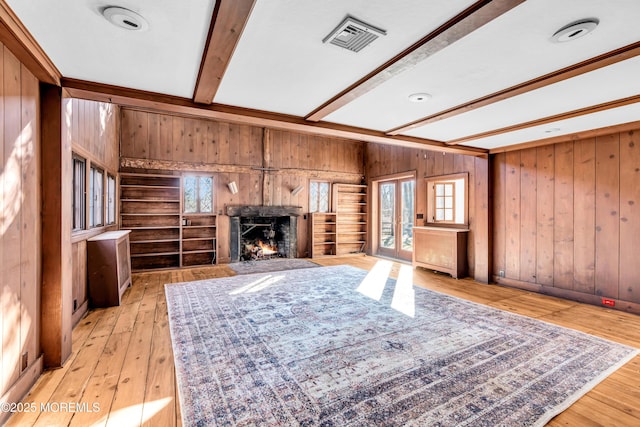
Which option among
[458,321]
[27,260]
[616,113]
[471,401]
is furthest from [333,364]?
[616,113]

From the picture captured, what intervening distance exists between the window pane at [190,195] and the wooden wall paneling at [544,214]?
6.37 metres

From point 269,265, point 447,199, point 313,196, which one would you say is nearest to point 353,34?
point 447,199

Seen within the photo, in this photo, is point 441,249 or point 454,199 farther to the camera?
point 454,199

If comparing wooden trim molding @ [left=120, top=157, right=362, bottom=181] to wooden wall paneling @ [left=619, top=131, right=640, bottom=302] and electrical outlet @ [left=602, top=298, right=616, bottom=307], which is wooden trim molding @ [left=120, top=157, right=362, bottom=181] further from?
electrical outlet @ [left=602, top=298, right=616, bottom=307]

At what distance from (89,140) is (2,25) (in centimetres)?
264

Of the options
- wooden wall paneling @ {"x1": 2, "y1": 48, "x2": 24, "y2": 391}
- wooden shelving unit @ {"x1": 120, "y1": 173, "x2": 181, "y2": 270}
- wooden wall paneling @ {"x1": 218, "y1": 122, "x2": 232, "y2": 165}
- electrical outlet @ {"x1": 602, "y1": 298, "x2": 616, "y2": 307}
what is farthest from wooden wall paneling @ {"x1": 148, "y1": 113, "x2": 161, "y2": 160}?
electrical outlet @ {"x1": 602, "y1": 298, "x2": 616, "y2": 307}

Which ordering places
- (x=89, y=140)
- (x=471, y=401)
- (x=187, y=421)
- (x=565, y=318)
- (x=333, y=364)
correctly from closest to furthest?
(x=187, y=421), (x=471, y=401), (x=333, y=364), (x=565, y=318), (x=89, y=140)

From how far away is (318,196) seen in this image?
8062 mm

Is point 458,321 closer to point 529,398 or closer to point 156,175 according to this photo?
point 529,398

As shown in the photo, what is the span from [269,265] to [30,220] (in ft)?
15.1

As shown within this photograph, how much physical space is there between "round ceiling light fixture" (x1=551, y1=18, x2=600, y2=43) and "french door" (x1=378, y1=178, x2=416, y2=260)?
5.04m

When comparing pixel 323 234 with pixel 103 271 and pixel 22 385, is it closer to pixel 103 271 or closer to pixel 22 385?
pixel 103 271

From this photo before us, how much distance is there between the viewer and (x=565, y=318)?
11.3ft

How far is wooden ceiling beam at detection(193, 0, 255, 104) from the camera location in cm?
151
